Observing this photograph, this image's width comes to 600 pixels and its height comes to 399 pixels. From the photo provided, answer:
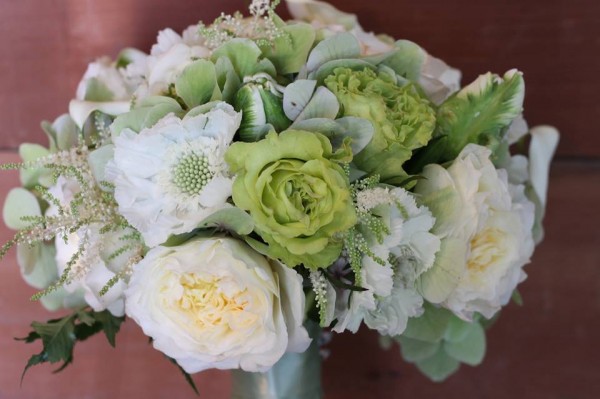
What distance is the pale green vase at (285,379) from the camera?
69 centimetres

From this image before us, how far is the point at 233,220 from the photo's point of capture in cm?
49

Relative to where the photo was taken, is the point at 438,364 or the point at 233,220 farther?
the point at 438,364

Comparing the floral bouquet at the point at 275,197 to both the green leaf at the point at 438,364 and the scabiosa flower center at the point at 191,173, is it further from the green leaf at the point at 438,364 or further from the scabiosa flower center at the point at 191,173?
the green leaf at the point at 438,364

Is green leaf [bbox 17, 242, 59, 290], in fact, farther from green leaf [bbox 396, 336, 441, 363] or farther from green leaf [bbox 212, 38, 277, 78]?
green leaf [bbox 396, 336, 441, 363]

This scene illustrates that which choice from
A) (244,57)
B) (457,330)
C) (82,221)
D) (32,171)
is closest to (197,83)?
(244,57)

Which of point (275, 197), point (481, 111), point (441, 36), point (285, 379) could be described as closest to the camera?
point (275, 197)

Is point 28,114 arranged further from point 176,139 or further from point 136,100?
point 176,139

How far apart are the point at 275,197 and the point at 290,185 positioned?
0.6 inches

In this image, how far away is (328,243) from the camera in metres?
0.50

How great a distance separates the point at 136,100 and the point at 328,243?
0.24m

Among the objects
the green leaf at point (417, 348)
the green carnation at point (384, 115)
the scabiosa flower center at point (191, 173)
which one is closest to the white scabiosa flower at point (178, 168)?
the scabiosa flower center at point (191, 173)

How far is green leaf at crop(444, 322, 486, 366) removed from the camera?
73cm

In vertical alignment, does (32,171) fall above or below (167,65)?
below

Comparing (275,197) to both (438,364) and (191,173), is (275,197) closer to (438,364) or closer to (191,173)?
(191,173)
